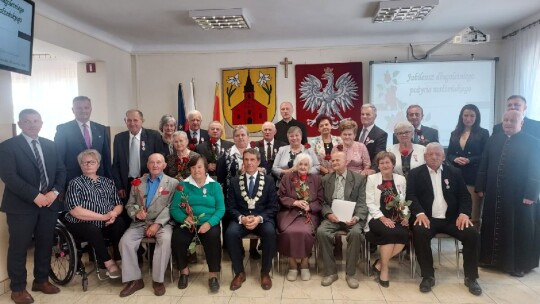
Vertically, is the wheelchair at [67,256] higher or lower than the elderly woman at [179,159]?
lower

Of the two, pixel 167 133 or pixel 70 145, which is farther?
pixel 167 133

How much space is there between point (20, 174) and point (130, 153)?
977 millimetres

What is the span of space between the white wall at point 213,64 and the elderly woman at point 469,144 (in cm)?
244

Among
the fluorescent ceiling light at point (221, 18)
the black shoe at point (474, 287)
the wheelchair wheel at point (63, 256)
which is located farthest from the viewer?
the fluorescent ceiling light at point (221, 18)

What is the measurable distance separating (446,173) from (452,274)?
968 mm

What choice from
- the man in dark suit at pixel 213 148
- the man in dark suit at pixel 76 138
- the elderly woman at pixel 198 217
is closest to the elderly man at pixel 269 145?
the man in dark suit at pixel 213 148

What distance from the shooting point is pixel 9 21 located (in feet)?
10.3

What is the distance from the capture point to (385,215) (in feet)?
10.9

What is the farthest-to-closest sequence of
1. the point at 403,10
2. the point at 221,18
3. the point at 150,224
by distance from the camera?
the point at 221,18, the point at 403,10, the point at 150,224

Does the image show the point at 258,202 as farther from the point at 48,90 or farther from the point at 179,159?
the point at 48,90

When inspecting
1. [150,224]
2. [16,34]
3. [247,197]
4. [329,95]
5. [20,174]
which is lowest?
[150,224]

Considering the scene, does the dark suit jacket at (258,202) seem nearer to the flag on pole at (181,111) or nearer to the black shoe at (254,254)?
the black shoe at (254,254)

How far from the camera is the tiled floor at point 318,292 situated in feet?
9.68

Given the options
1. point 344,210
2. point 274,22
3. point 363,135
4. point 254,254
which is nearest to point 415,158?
point 363,135
